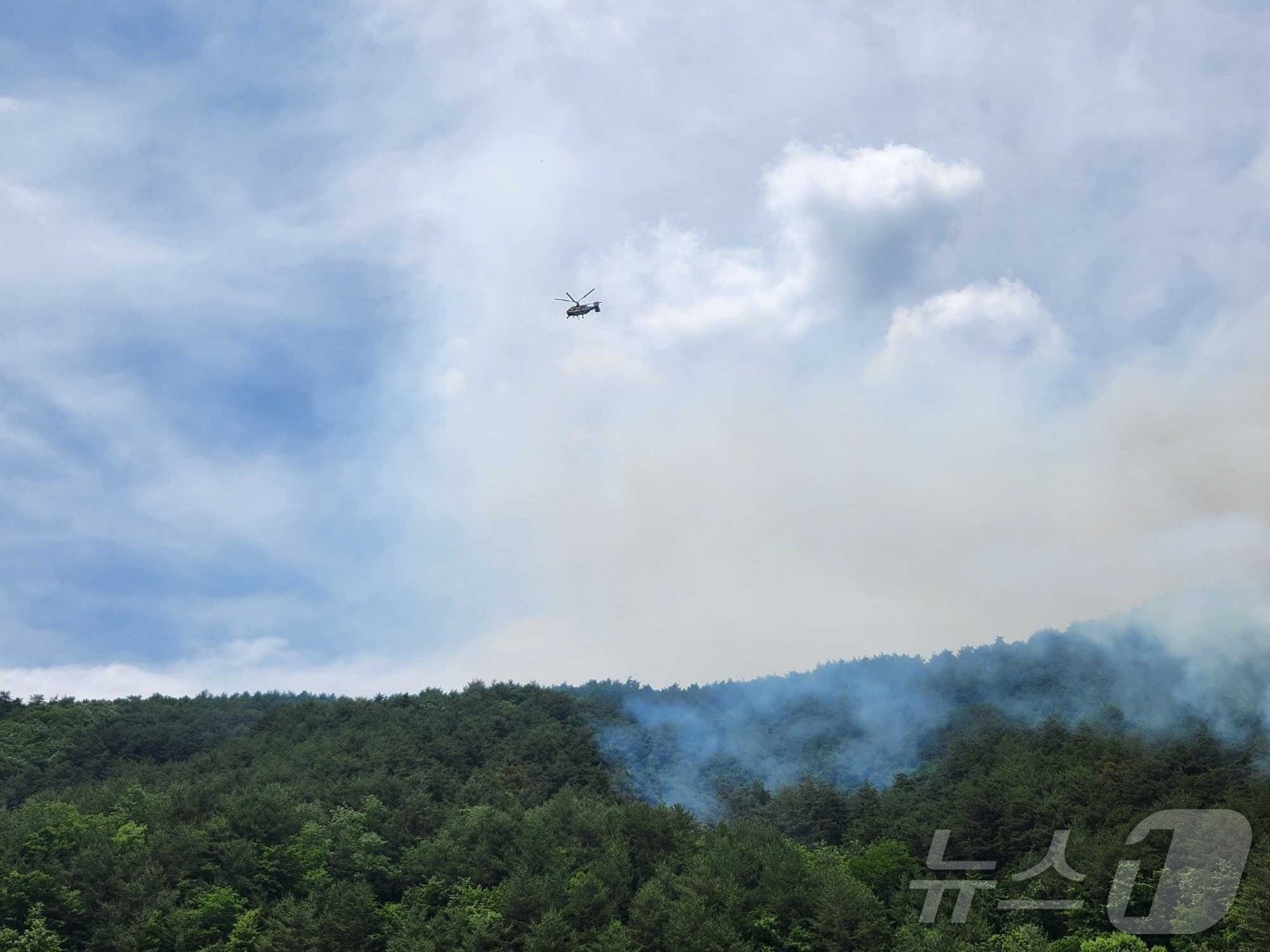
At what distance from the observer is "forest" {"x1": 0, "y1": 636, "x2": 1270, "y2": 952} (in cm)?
5466

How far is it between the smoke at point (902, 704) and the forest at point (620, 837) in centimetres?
49

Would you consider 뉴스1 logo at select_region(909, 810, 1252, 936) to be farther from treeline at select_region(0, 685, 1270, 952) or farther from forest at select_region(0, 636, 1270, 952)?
treeline at select_region(0, 685, 1270, 952)

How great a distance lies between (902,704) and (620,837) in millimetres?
41157

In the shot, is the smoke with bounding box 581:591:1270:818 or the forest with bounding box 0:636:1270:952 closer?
the forest with bounding box 0:636:1270:952

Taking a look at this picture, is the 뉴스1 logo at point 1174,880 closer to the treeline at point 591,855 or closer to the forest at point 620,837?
the forest at point 620,837

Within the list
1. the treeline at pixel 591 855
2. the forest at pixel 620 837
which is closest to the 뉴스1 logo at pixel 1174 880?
the forest at pixel 620 837

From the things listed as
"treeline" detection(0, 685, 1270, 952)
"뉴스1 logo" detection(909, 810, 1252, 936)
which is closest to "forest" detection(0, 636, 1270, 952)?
"treeline" detection(0, 685, 1270, 952)

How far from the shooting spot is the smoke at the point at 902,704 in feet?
265

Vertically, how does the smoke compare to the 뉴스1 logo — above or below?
above

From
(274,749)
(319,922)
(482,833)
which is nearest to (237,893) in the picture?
(319,922)

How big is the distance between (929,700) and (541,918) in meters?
52.2

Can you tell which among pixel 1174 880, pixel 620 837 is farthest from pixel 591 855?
pixel 1174 880

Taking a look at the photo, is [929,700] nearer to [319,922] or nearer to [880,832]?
[880,832]

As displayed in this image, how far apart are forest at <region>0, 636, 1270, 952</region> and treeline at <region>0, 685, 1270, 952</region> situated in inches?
6.1
